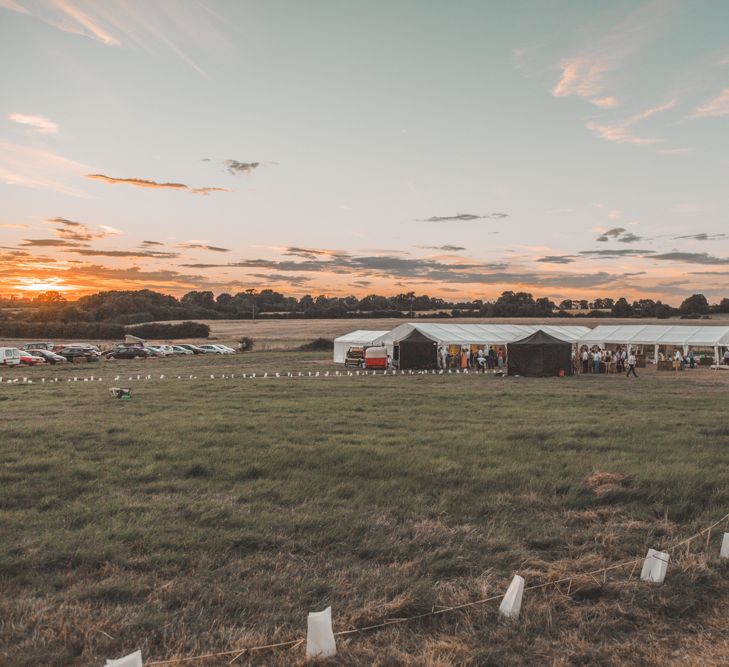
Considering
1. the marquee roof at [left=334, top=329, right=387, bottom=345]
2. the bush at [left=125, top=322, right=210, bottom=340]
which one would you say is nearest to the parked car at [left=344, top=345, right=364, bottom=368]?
the marquee roof at [left=334, top=329, right=387, bottom=345]

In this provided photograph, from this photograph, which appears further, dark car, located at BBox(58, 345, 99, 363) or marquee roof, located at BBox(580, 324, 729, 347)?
dark car, located at BBox(58, 345, 99, 363)

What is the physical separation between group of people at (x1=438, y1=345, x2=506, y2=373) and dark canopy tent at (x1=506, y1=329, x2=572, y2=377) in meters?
3.41

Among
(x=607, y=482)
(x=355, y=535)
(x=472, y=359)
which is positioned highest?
(x=607, y=482)

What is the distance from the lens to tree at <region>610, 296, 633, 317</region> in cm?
9219

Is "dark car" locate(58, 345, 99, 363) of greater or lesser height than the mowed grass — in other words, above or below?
below

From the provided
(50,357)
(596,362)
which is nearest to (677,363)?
(596,362)

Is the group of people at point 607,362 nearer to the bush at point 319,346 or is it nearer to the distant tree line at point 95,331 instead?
the bush at point 319,346

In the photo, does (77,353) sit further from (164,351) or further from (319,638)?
(319,638)

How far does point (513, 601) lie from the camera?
4609 millimetres

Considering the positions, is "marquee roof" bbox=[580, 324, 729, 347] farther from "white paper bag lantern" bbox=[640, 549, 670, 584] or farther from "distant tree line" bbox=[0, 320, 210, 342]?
"distant tree line" bbox=[0, 320, 210, 342]

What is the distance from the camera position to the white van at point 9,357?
35.0m

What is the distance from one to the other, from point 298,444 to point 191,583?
5659mm

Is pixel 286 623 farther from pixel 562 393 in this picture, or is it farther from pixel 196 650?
pixel 562 393

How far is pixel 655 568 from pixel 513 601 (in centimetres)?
150
